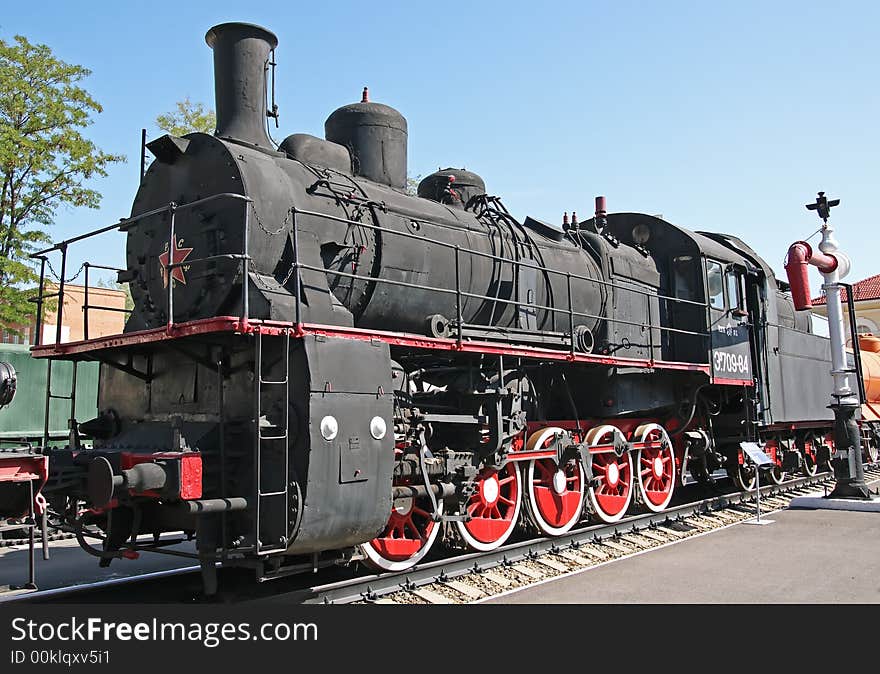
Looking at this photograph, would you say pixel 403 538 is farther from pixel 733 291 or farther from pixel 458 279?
pixel 733 291

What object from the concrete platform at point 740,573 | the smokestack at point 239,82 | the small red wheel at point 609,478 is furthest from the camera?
the small red wheel at point 609,478

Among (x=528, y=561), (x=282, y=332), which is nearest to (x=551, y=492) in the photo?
(x=528, y=561)

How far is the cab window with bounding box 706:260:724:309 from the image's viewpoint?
11572 millimetres

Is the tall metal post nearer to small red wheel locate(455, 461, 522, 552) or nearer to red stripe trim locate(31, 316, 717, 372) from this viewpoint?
red stripe trim locate(31, 316, 717, 372)

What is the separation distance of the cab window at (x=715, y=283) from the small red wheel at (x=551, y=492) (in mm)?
4096

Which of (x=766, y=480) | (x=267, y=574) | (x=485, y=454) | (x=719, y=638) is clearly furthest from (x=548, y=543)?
(x=766, y=480)

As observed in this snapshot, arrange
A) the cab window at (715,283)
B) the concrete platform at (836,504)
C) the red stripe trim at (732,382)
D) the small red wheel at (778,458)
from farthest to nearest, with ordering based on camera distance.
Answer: the small red wheel at (778,458) < the concrete platform at (836,504) < the cab window at (715,283) < the red stripe trim at (732,382)

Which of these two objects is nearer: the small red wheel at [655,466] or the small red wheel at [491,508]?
the small red wheel at [491,508]

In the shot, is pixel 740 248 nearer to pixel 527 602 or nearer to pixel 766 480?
pixel 766 480

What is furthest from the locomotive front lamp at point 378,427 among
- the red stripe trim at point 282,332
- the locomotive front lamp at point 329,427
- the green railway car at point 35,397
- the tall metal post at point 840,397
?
the green railway car at point 35,397

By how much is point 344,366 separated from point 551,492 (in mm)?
3902

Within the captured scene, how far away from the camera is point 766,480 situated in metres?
13.9

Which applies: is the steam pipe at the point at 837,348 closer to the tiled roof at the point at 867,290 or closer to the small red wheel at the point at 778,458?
the small red wheel at the point at 778,458

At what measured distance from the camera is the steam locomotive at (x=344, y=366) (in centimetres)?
575
